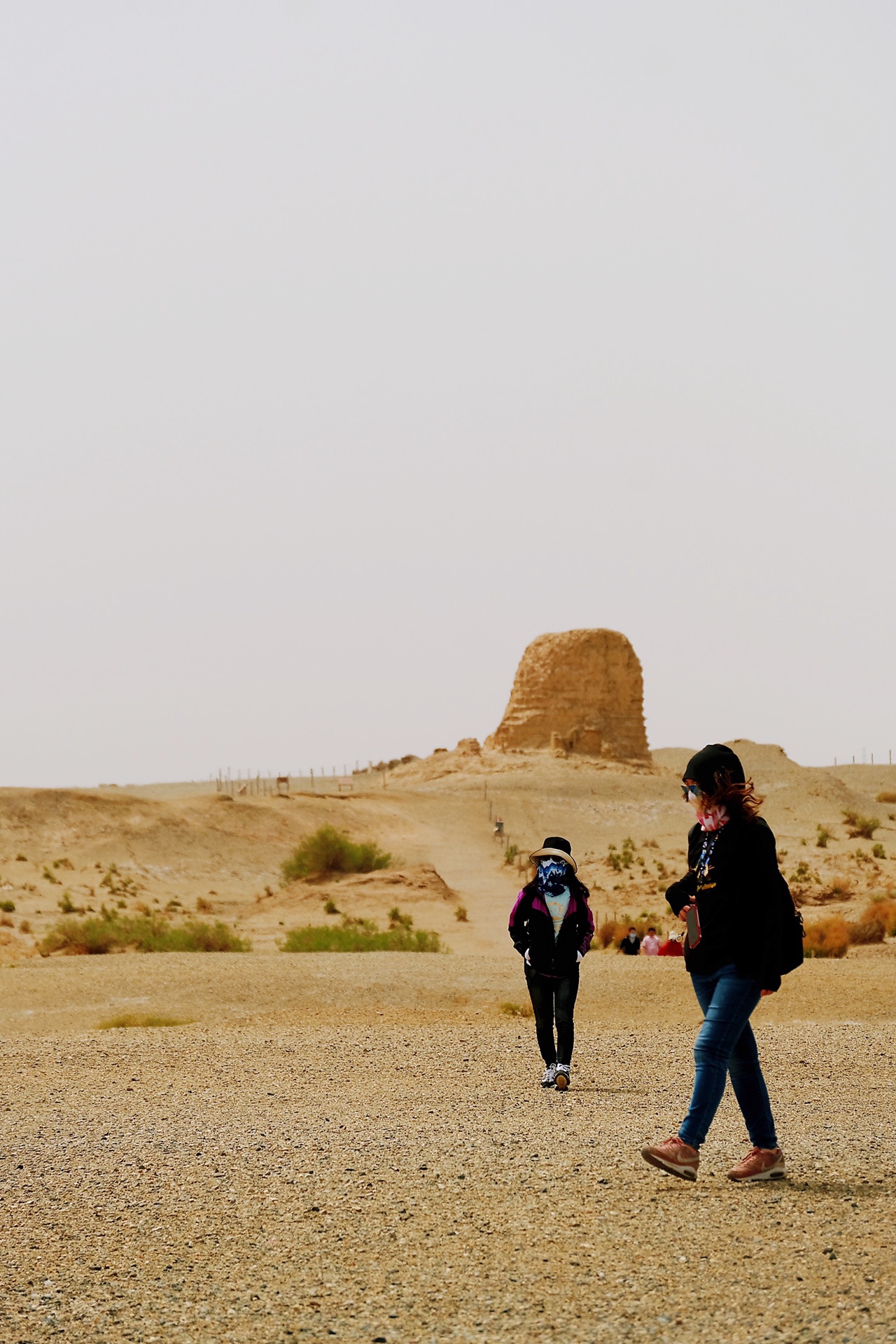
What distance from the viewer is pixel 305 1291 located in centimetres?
482

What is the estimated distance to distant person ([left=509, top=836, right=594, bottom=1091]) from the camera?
9.73 m

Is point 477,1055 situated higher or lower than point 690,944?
lower

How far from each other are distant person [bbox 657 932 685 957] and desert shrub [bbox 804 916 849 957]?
2.04 meters

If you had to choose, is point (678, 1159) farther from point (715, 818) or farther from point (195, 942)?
point (195, 942)

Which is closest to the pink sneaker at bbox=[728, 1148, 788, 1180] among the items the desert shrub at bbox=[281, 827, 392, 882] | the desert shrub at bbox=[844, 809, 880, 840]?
the desert shrub at bbox=[281, 827, 392, 882]

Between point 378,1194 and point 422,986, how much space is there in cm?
1141

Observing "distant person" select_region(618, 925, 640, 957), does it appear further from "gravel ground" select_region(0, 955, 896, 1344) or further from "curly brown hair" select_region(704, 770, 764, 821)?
"curly brown hair" select_region(704, 770, 764, 821)

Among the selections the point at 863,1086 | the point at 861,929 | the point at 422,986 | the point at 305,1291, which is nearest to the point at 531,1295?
the point at 305,1291

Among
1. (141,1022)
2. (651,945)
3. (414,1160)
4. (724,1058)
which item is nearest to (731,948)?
(724,1058)

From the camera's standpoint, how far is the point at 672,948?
22422mm

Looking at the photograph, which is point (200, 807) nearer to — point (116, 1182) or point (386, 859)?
point (386, 859)

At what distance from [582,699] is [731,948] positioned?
8172 centimetres

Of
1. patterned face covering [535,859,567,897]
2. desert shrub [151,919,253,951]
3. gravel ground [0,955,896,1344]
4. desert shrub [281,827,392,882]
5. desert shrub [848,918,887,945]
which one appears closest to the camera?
gravel ground [0,955,896,1344]

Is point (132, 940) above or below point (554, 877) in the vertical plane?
below
